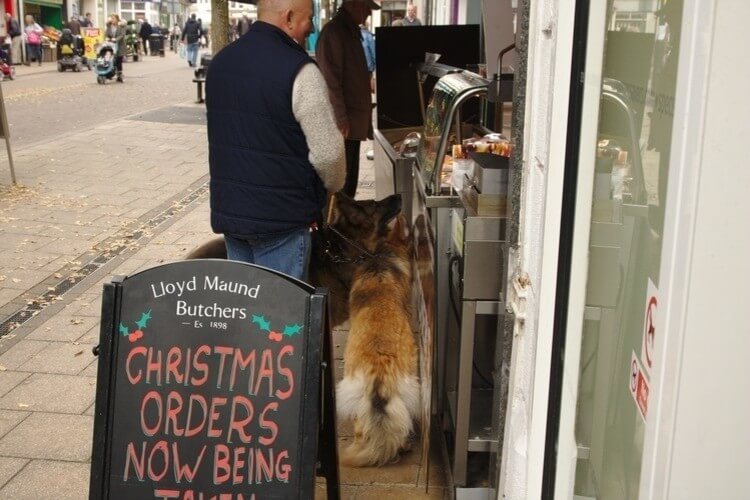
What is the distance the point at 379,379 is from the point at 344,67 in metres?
3.97

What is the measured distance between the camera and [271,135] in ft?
10.7

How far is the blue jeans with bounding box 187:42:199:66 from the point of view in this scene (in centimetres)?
2988

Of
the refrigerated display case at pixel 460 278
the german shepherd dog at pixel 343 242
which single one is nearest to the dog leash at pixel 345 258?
the german shepherd dog at pixel 343 242

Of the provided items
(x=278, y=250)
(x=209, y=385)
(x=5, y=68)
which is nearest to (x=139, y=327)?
(x=209, y=385)

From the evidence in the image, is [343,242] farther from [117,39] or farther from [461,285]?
[117,39]

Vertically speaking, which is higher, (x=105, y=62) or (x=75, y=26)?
(x=75, y=26)

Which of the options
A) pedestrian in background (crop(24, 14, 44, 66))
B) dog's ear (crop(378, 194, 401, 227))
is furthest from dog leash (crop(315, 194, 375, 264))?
pedestrian in background (crop(24, 14, 44, 66))

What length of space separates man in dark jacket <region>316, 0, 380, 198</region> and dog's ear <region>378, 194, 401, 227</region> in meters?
2.30

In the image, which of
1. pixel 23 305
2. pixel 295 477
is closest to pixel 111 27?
pixel 23 305

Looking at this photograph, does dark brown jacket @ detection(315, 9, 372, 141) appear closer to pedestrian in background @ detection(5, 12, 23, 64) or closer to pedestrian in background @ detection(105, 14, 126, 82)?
pedestrian in background @ detection(105, 14, 126, 82)

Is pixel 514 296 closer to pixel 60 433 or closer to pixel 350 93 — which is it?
pixel 60 433

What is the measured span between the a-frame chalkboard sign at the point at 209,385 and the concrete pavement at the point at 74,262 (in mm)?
953

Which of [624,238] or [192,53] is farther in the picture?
[192,53]

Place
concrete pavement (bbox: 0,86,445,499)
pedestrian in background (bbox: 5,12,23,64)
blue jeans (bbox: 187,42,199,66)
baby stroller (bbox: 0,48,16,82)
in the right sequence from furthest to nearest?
1. blue jeans (bbox: 187,42,199,66)
2. pedestrian in background (bbox: 5,12,23,64)
3. baby stroller (bbox: 0,48,16,82)
4. concrete pavement (bbox: 0,86,445,499)
